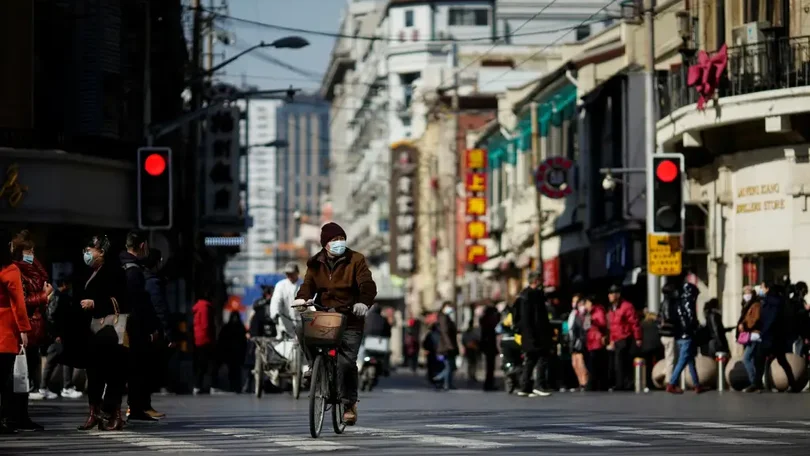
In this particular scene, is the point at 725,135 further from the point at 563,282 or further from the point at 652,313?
the point at 563,282

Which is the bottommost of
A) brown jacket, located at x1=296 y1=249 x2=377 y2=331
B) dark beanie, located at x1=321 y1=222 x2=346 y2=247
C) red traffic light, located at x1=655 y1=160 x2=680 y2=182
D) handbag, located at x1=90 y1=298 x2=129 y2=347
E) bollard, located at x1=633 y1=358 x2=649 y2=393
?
bollard, located at x1=633 y1=358 x2=649 y2=393

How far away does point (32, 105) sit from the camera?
36.7 m

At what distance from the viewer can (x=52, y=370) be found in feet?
105

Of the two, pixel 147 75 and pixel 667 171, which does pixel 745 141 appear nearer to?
pixel 667 171

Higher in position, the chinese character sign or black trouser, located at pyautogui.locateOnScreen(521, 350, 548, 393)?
the chinese character sign

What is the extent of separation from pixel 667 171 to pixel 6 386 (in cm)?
1104

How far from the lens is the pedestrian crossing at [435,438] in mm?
15297

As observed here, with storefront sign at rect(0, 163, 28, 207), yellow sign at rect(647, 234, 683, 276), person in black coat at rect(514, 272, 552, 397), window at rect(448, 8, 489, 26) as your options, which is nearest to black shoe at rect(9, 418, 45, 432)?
person in black coat at rect(514, 272, 552, 397)

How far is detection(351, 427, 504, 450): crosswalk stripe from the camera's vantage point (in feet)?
51.2

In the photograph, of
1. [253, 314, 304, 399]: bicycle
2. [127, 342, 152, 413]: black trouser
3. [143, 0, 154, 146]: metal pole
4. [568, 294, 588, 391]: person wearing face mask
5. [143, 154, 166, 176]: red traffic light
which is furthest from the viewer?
[143, 0, 154, 146]: metal pole

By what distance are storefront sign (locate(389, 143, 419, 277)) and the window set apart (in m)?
19.0

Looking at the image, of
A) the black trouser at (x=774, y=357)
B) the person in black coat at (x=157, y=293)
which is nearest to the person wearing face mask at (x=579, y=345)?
the black trouser at (x=774, y=357)

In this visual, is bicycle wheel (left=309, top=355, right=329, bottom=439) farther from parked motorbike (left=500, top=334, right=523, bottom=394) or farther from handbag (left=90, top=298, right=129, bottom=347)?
parked motorbike (left=500, top=334, right=523, bottom=394)

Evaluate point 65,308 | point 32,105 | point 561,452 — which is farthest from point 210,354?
point 561,452
